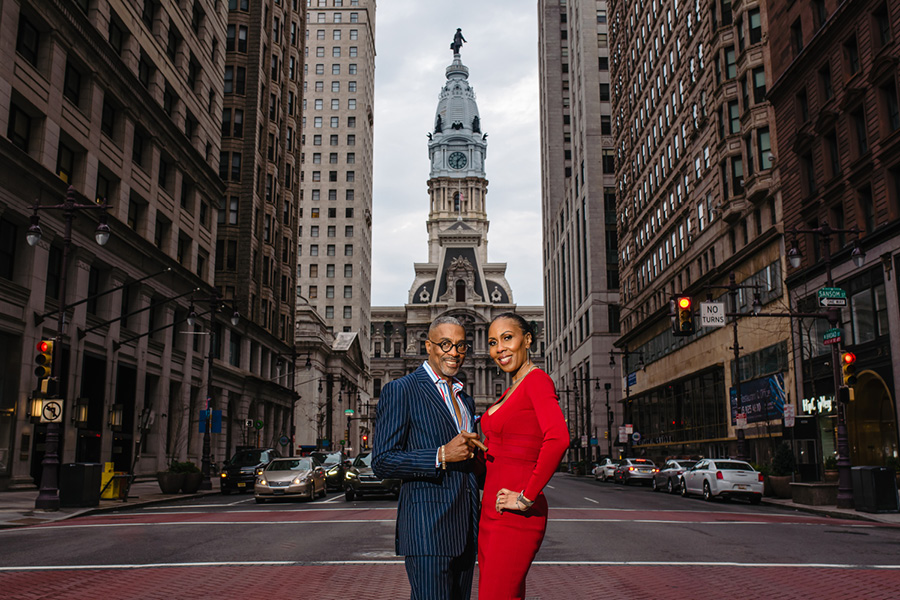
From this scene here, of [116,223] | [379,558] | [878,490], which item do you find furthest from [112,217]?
[878,490]

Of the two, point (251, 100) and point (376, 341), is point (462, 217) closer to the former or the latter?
point (376, 341)

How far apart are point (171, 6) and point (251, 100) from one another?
57.7 ft

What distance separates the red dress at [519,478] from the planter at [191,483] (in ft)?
94.3

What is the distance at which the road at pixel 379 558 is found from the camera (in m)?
9.33

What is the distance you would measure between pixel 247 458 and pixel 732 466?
760 inches

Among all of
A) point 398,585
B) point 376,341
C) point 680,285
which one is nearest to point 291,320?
point 680,285

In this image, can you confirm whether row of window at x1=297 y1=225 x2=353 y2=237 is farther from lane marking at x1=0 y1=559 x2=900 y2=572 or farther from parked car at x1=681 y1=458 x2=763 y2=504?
lane marking at x1=0 y1=559 x2=900 y2=572

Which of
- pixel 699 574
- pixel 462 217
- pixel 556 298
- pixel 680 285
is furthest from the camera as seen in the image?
pixel 462 217

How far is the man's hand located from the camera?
14.6 feet

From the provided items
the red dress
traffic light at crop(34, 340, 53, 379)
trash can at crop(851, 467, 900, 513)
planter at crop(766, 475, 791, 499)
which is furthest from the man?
planter at crop(766, 475, 791, 499)

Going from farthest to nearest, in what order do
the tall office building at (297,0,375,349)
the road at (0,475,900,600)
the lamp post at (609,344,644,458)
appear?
the tall office building at (297,0,375,349) → the lamp post at (609,344,644,458) → the road at (0,475,900,600)

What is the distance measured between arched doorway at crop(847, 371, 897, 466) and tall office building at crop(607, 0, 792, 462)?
4.39 metres

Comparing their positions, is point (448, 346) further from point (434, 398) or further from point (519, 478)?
point (519, 478)

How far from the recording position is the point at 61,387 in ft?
102
